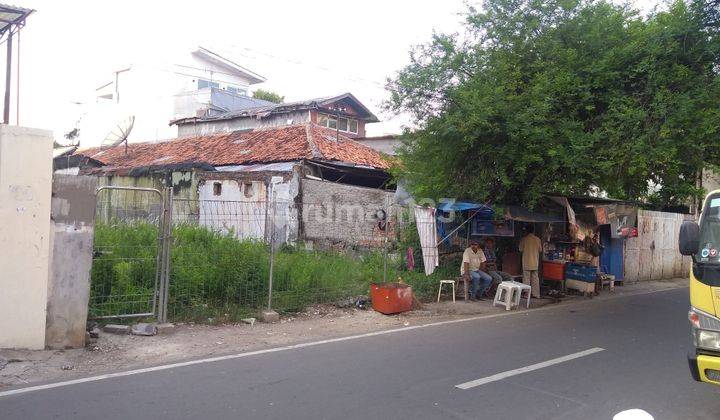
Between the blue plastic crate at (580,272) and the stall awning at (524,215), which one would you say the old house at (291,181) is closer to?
the stall awning at (524,215)

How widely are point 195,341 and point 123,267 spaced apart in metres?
1.61

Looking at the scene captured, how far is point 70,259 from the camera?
7152 mm

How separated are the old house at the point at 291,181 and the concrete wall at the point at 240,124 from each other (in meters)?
2.94

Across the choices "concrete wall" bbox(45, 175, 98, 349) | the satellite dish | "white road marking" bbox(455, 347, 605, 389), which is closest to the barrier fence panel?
"concrete wall" bbox(45, 175, 98, 349)

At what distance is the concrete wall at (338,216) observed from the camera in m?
15.5

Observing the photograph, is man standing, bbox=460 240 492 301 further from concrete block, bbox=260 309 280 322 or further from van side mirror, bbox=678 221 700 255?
van side mirror, bbox=678 221 700 255

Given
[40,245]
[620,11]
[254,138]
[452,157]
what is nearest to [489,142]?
[452,157]

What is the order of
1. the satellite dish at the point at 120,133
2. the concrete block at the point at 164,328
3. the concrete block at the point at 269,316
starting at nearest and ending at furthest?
the concrete block at the point at 164,328 → the concrete block at the point at 269,316 → the satellite dish at the point at 120,133

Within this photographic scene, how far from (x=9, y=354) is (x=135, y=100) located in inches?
1255

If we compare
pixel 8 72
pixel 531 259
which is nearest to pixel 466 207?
pixel 531 259

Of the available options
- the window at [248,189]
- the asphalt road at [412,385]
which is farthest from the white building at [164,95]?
the asphalt road at [412,385]

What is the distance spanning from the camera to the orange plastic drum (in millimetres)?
10344

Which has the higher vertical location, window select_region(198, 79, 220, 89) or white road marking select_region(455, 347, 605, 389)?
window select_region(198, 79, 220, 89)

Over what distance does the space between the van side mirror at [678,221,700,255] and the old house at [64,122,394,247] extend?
26.7ft
